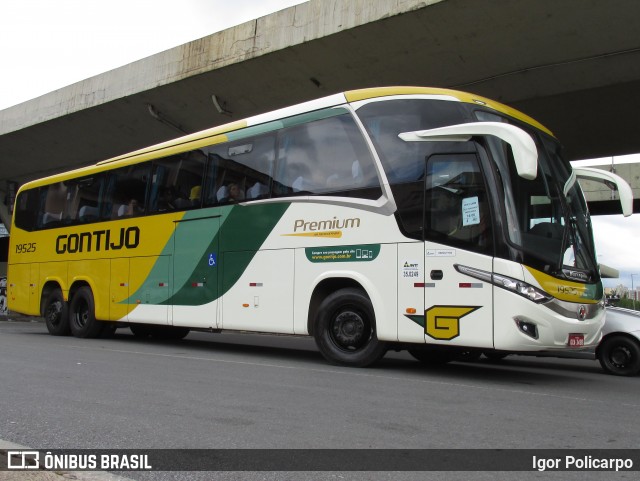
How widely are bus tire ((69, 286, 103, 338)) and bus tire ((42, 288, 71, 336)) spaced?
22cm

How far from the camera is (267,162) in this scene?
9.54m

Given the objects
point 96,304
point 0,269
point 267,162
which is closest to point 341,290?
point 267,162

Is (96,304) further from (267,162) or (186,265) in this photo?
(267,162)

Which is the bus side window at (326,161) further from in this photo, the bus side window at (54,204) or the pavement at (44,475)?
the bus side window at (54,204)

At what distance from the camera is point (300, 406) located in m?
5.66

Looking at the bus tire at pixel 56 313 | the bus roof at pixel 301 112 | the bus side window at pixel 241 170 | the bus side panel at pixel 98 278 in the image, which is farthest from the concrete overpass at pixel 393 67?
the bus tire at pixel 56 313

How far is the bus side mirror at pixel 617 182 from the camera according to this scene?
8.36 meters

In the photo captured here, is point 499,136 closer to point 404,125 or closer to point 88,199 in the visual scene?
point 404,125

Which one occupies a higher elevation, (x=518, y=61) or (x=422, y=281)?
(x=518, y=61)

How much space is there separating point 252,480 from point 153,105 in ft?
53.4

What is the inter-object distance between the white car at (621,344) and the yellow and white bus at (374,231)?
1.49 meters

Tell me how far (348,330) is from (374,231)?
1.46 m

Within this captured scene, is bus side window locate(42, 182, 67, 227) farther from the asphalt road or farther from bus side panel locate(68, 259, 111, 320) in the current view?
the asphalt road

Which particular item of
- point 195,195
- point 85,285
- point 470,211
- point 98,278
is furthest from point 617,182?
point 85,285
